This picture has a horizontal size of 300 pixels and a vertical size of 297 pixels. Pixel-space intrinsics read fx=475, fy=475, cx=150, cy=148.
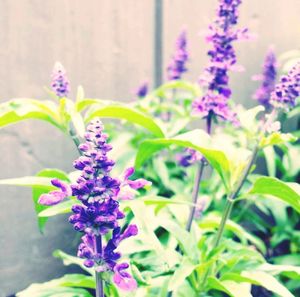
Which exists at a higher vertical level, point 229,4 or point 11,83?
point 229,4

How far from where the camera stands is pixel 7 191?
8.54ft

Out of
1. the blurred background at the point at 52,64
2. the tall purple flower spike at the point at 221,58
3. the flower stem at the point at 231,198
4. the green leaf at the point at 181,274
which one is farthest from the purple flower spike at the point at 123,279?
the blurred background at the point at 52,64

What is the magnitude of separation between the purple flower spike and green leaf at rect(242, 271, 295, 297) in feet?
1.95

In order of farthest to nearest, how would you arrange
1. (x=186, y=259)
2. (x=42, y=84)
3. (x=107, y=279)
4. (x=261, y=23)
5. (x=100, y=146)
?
(x=261, y=23), (x=42, y=84), (x=186, y=259), (x=107, y=279), (x=100, y=146)

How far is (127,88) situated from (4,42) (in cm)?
87

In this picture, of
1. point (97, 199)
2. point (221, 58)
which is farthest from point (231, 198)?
point (97, 199)

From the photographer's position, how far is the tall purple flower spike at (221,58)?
184cm

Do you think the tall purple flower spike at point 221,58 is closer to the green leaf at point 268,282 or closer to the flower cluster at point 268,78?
the green leaf at point 268,282

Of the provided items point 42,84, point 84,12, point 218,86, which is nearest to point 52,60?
point 42,84

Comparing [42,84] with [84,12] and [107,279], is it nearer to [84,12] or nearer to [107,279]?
[84,12]

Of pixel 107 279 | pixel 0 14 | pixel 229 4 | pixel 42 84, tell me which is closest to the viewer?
pixel 107 279

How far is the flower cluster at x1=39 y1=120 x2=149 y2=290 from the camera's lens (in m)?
1.16

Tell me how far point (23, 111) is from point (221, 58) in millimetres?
777

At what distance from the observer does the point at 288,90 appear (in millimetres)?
1640
